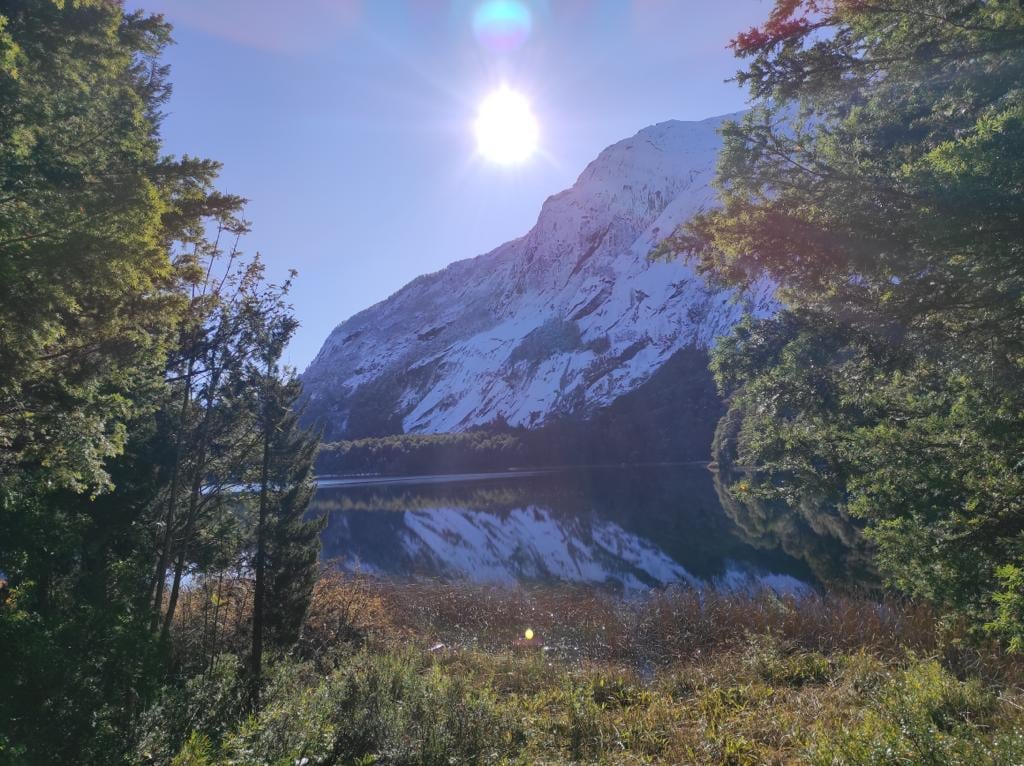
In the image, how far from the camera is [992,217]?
181 inches

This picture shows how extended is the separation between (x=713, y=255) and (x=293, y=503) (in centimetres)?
1245

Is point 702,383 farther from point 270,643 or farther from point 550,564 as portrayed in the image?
point 270,643

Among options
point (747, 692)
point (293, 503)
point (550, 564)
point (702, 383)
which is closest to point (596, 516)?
point (550, 564)

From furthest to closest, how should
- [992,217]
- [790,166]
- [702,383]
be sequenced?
[702,383] < [790,166] < [992,217]

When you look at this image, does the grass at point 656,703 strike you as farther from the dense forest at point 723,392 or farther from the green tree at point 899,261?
the green tree at point 899,261

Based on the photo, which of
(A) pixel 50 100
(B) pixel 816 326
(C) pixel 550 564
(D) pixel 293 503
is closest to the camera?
(A) pixel 50 100

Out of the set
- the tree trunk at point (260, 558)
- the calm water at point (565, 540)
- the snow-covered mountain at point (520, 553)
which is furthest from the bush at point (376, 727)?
the calm water at point (565, 540)

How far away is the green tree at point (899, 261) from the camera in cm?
495

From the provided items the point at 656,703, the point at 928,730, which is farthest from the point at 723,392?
the point at 928,730

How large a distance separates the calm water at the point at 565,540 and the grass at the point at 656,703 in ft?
25.7

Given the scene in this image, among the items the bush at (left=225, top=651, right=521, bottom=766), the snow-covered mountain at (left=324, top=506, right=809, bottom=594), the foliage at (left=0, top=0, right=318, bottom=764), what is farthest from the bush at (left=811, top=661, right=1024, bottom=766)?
the snow-covered mountain at (left=324, top=506, right=809, bottom=594)

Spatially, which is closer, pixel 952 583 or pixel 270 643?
pixel 952 583

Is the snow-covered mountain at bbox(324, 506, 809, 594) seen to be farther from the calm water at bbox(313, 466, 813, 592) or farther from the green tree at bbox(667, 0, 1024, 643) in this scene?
the green tree at bbox(667, 0, 1024, 643)

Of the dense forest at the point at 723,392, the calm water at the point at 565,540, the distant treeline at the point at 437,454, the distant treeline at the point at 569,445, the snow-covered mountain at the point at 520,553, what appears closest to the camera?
the dense forest at the point at 723,392
